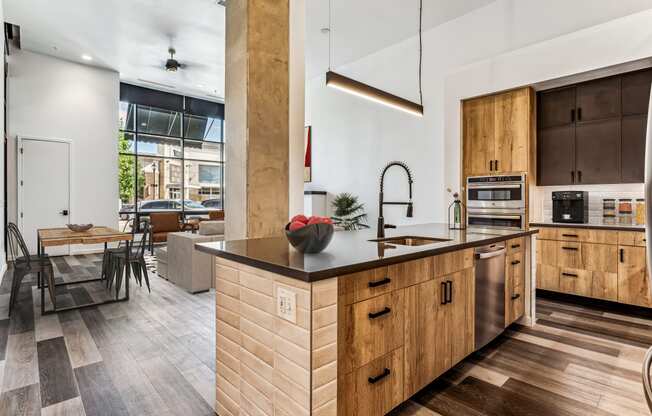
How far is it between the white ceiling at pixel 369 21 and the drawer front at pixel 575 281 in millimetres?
3600

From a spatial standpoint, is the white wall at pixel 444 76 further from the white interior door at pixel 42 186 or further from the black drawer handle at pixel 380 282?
the white interior door at pixel 42 186

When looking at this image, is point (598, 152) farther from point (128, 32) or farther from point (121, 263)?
point (128, 32)

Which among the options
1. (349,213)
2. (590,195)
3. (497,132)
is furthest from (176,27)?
(590,195)

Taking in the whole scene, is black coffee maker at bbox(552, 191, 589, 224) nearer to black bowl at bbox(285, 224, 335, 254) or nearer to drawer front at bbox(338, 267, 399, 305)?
drawer front at bbox(338, 267, 399, 305)

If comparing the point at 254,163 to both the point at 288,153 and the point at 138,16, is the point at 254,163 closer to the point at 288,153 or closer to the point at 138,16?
the point at 288,153

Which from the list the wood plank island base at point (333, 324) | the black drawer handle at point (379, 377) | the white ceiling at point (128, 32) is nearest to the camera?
the wood plank island base at point (333, 324)

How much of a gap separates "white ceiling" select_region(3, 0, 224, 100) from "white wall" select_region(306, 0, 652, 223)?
103 inches

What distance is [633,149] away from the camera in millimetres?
3777

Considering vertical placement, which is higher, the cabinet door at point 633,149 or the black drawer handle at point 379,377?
the cabinet door at point 633,149

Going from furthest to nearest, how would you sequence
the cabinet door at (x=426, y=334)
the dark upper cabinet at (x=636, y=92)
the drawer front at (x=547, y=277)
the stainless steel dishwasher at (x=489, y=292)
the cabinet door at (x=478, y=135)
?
the cabinet door at (x=478, y=135) → the drawer front at (x=547, y=277) → the dark upper cabinet at (x=636, y=92) → the stainless steel dishwasher at (x=489, y=292) → the cabinet door at (x=426, y=334)

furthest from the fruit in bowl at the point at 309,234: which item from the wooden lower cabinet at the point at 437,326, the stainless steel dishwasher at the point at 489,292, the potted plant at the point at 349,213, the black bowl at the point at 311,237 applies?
the potted plant at the point at 349,213

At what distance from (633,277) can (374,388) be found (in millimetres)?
3426

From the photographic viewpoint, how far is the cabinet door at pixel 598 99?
388 centimetres

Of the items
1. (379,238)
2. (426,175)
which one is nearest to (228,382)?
(379,238)
